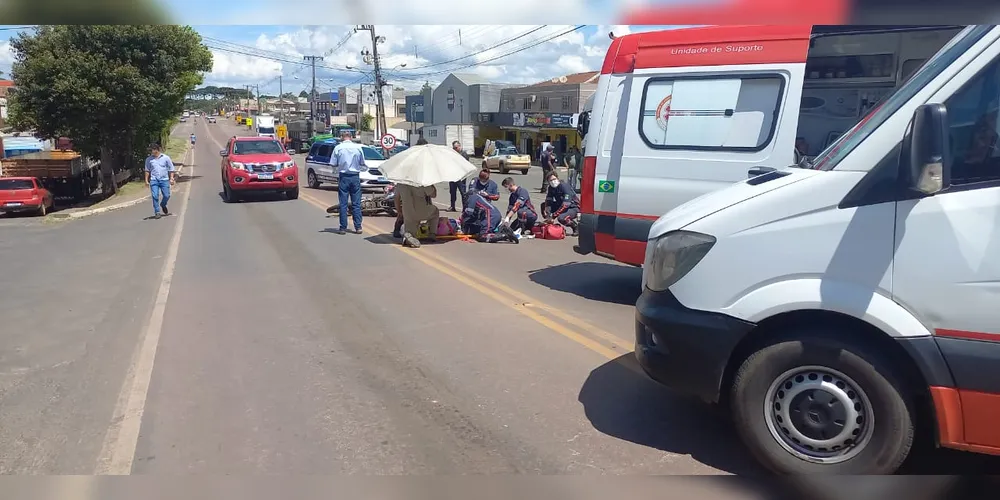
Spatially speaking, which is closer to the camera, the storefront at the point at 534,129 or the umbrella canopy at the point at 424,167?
the umbrella canopy at the point at 424,167

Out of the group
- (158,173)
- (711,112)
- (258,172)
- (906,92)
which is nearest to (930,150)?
(906,92)

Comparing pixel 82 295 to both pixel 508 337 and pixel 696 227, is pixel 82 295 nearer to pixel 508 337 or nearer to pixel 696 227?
pixel 508 337

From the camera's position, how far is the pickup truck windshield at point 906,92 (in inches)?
138

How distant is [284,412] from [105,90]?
2697cm

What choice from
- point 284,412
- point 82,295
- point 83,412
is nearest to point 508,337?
point 284,412

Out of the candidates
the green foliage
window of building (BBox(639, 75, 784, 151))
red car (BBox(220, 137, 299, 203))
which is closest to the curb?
red car (BBox(220, 137, 299, 203))

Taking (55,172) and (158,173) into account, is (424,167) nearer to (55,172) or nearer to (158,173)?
(158,173)

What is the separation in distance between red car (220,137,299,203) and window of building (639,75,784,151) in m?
14.6

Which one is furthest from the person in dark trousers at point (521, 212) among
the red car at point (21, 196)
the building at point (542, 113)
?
the building at point (542, 113)

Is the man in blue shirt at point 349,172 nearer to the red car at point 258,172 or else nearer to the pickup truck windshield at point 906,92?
the red car at point 258,172

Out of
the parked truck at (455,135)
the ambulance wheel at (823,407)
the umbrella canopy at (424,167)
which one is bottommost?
the ambulance wheel at (823,407)

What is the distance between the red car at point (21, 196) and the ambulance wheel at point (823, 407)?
2464 cm

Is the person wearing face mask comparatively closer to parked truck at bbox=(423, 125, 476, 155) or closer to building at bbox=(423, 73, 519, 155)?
parked truck at bbox=(423, 125, 476, 155)

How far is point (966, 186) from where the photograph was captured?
3.34 meters
